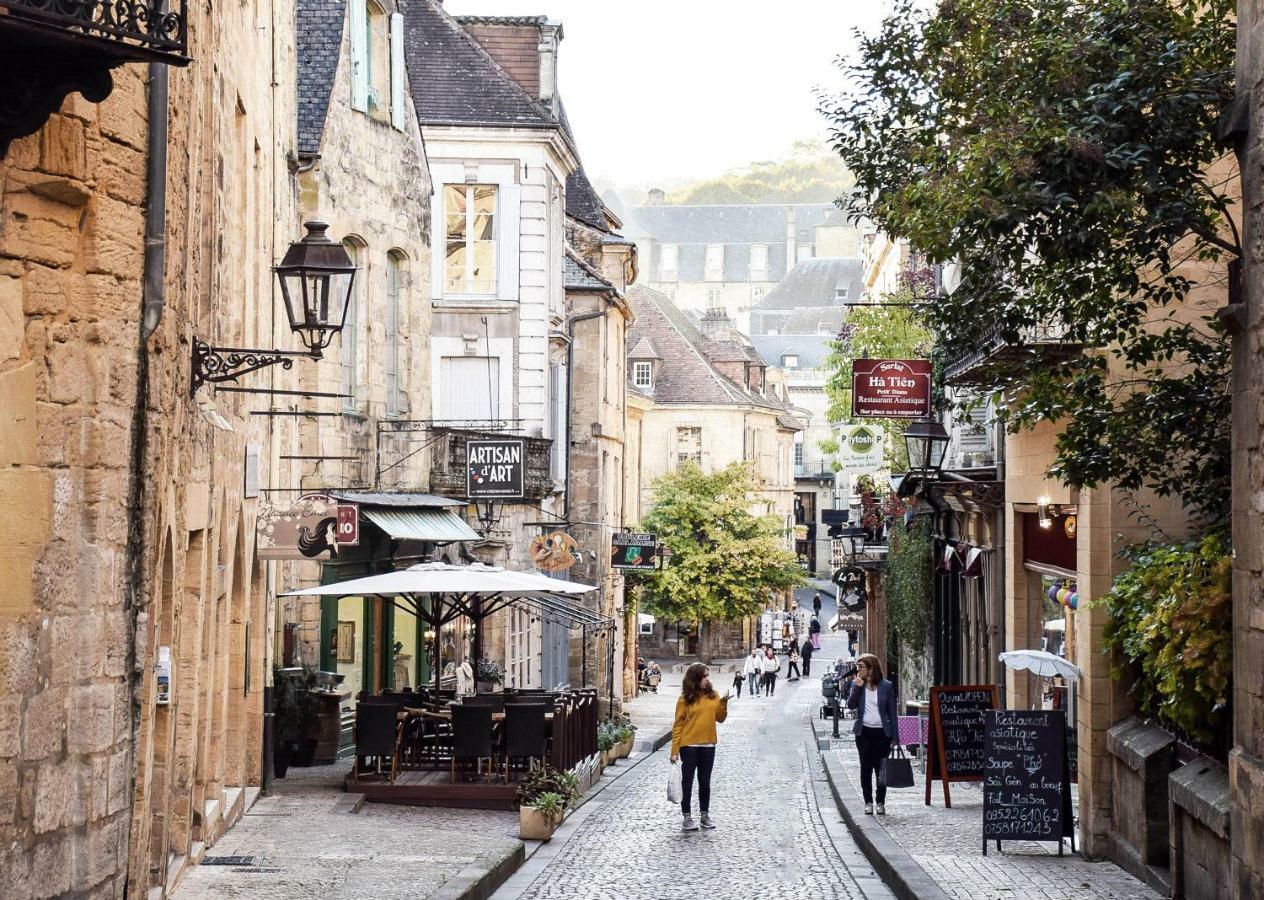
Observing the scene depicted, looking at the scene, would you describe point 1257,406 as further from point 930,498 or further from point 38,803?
point 930,498

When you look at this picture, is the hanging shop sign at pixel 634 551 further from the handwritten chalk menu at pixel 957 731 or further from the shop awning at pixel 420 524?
the handwritten chalk menu at pixel 957 731

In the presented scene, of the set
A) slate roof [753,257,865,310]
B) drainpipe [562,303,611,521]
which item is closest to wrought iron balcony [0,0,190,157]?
drainpipe [562,303,611,521]

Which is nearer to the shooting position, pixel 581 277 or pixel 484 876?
pixel 484 876

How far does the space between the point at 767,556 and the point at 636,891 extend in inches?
1891

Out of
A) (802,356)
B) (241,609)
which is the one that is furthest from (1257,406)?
(802,356)

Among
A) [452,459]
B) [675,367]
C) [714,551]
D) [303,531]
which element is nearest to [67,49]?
[303,531]

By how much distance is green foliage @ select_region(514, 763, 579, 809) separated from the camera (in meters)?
17.0

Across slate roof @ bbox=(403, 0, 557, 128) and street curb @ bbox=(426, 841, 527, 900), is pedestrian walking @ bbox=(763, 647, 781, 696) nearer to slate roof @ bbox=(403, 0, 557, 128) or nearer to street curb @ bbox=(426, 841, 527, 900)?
slate roof @ bbox=(403, 0, 557, 128)

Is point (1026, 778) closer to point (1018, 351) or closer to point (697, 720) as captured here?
point (1018, 351)

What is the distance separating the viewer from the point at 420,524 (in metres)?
24.1

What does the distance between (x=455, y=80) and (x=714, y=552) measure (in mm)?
28767

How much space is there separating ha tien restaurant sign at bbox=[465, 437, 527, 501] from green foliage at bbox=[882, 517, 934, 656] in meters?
7.65

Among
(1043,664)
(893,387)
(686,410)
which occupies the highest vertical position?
(686,410)

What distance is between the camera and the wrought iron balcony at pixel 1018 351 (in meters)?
13.9
